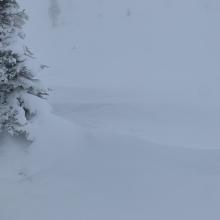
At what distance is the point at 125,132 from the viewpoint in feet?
37.6

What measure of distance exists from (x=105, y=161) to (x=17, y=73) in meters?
2.32

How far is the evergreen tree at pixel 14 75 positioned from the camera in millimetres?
8250

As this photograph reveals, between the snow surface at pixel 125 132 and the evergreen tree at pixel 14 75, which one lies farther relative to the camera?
Answer: the evergreen tree at pixel 14 75

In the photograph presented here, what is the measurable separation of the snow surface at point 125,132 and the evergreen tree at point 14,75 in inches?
20.9

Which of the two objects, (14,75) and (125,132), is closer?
(14,75)

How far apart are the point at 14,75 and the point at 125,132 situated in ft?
12.8

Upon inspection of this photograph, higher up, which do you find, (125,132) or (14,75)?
(14,75)

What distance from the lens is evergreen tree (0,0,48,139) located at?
8.25 metres

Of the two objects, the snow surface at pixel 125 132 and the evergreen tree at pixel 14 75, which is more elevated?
the evergreen tree at pixel 14 75

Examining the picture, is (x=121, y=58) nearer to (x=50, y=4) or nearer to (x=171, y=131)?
(x=50, y=4)

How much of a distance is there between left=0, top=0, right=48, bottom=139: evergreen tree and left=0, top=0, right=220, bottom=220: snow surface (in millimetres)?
532

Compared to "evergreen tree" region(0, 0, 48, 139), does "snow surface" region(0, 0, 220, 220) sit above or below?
below

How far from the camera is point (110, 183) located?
8.42m

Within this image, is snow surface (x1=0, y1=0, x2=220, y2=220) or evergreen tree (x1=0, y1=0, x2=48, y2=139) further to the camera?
evergreen tree (x1=0, y1=0, x2=48, y2=139)
